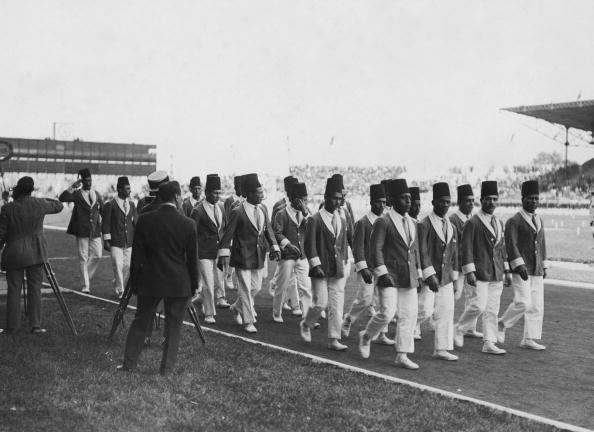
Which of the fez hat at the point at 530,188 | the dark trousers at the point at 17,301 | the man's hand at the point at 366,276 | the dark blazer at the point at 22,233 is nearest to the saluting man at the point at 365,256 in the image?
Answer: the man's hand at the point at 366,276

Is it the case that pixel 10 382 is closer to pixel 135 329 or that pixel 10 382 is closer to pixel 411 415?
pixel 135 329

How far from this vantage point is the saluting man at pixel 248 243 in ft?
31.6

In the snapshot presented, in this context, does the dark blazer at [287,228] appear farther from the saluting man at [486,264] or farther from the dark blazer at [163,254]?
the dark blazer at [163,254]

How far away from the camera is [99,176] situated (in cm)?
9788

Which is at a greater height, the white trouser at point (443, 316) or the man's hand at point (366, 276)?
the man's hand at point (366, 276)

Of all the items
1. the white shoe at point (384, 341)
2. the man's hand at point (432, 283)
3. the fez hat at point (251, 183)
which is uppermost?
the fez hat at point (251, 183)

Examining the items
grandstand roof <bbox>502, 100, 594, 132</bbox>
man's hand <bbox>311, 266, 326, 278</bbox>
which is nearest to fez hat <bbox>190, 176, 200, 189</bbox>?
man's hand <bbox>311, 266, 326, 278</bbox>

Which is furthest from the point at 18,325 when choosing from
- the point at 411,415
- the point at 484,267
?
the point at 484,267

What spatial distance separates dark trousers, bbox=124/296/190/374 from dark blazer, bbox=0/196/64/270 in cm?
253

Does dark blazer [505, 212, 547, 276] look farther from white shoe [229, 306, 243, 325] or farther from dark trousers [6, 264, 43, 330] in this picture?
dark trousers [6, 264, 43, 330]

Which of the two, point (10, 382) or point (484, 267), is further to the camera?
point (484, 267)

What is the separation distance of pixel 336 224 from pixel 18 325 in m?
4.13

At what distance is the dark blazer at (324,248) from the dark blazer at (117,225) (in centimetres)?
504

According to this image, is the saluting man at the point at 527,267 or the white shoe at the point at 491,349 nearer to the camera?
the white shoe at the point at 491,349
